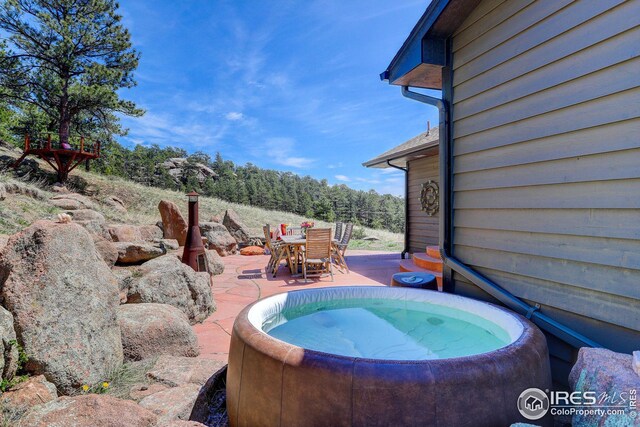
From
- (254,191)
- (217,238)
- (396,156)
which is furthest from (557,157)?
(254,191)

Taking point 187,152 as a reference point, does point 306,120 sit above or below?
above

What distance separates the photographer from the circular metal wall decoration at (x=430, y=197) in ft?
23.6

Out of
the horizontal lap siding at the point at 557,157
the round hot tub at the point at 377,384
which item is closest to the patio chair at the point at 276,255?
the horizontal lap siding at the point at 557,157

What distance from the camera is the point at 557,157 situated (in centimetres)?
221

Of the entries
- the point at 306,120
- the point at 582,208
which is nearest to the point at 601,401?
the point at 582,208

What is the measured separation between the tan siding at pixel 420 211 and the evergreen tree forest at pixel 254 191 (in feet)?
74.7

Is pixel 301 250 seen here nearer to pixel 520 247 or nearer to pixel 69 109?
pixel 520 247

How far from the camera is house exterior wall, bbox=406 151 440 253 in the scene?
7.41 m

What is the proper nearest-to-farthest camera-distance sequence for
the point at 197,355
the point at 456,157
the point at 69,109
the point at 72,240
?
the point at 72,240, the point at 197,355, the point at 456,157, the point at 69,109

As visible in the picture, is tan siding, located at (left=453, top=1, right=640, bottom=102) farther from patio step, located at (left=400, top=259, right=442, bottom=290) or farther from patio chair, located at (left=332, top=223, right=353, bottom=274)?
patio chair, located at (left=332, top=223, right=353, bottom=274)

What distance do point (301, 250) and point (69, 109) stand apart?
1494 centimetres

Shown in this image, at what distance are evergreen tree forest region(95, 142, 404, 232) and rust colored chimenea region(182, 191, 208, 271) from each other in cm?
2634

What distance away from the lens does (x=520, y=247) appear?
8.29ft

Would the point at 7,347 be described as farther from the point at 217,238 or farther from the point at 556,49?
the point at 217,238
